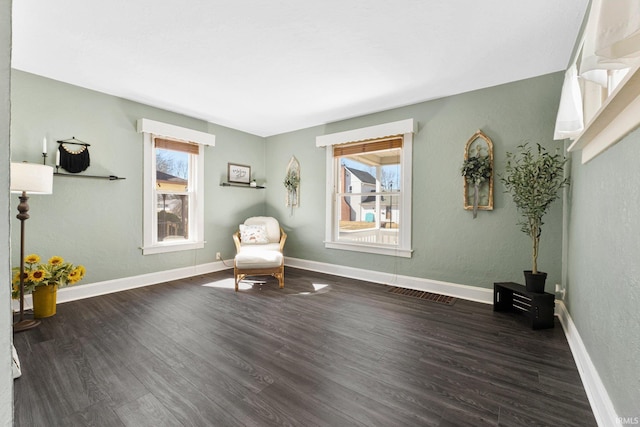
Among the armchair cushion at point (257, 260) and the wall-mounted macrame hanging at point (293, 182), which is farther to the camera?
the wall-mounted macrame hanging at point (293, 182)

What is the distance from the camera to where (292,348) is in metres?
2.15

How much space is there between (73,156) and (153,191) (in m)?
0.93

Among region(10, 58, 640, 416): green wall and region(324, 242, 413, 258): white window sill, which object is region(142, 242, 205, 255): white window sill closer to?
region(10, 58, 640, 416): green wall

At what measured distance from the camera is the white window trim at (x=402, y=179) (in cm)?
372

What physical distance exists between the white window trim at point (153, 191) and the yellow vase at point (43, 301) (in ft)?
3.59

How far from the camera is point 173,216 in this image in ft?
13.8

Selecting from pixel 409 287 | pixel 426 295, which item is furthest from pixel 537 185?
pixel 409 287

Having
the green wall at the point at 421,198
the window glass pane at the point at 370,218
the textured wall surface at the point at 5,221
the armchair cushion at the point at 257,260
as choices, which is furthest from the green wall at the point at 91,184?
the textured wall surface at the point at 5,221

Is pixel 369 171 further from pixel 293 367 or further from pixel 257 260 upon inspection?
pixel 293 367

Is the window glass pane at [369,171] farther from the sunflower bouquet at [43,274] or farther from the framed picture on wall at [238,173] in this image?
the sunflower bouquet at [43,274]

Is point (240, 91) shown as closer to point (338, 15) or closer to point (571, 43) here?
point (338, 15)

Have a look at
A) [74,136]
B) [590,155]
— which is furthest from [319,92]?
[74,136]

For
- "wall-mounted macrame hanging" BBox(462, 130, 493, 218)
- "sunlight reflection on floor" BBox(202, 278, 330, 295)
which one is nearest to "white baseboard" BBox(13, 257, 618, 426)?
"sunlight reflection on floor" BBox(202, 278, 330, 295)

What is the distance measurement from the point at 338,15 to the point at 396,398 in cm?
258
